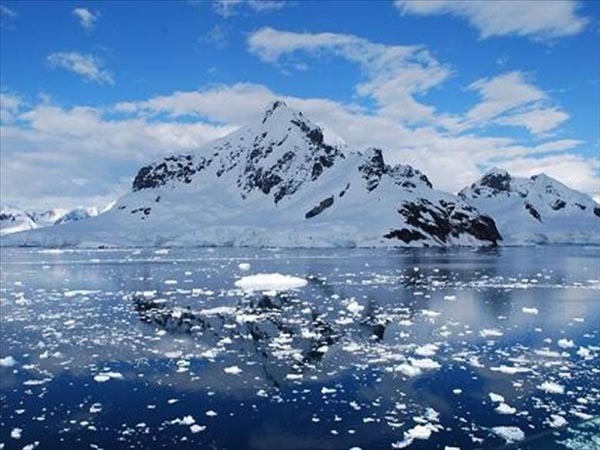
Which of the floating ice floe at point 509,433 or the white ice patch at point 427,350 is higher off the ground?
the white ice patch at point 427,350

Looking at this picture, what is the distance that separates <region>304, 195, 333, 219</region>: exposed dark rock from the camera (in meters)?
180

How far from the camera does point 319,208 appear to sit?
182m

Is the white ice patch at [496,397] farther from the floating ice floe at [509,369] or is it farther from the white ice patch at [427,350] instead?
the white ice patch at [427,350]

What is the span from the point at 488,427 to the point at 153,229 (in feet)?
561

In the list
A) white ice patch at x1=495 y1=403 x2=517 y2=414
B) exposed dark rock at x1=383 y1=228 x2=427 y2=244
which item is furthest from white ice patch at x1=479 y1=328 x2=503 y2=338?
exposed dark rock at x1=383 y1=228 x2=427 y2=244

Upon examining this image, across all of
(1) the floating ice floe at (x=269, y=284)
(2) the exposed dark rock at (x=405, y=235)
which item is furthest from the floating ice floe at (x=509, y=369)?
(2) the exposed dark rock at (x=405, y=235)

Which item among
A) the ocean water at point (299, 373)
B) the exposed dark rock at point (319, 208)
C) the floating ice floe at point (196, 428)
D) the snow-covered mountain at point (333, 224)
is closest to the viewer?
the ocean water at point (299, 373)

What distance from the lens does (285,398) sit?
14.5 metres

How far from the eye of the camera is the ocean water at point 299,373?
12.2 metres

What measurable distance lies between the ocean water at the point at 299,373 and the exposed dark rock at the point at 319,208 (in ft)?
484

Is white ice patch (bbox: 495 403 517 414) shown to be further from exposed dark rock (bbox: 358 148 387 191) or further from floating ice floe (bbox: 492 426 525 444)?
exposed dark rock (bbox: 358 148 387 191)

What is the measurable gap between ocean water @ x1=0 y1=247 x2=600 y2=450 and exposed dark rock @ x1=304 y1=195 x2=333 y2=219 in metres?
148

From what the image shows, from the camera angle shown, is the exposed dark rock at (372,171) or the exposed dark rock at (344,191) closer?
the exposed dark rock at (372,171)

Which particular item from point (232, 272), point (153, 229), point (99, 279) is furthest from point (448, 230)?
point (99, 279)
